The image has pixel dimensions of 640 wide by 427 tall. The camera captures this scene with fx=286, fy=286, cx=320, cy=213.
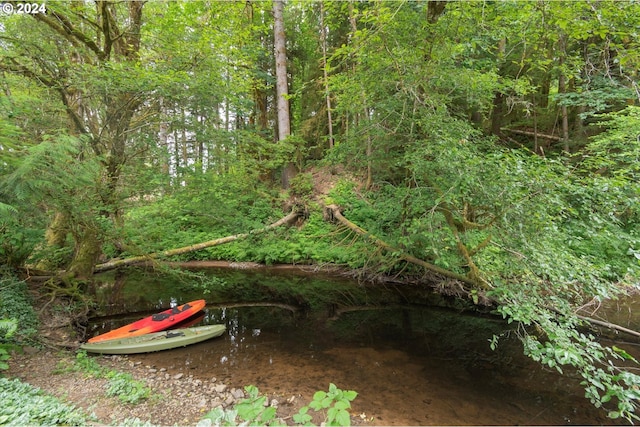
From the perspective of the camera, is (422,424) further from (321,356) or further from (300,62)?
(300,62)

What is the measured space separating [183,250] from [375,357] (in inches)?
315

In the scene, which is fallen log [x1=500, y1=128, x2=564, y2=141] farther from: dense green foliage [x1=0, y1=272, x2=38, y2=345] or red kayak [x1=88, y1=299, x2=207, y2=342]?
dense green foliage [x1=0, y1=272, x2=38, y2=345]

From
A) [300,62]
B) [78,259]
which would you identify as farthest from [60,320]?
[300,62]

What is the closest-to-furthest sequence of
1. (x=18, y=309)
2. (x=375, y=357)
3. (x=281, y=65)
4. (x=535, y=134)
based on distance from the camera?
(x=18, y=309)
(x=375, y=357)
(x=535, y=134)
(x=281, y=65)

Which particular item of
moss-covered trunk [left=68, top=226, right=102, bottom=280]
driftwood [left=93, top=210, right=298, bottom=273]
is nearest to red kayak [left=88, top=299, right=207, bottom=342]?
driftwood [left=93, top=210, right=298, bottom=273]

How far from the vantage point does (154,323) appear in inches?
247

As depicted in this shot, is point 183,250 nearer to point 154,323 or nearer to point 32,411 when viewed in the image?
point 154,323

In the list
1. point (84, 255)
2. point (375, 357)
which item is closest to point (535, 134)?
point (375, 357)

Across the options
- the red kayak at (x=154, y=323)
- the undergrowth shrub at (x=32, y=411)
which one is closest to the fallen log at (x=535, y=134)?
the red kayak at (x=154, y=323)

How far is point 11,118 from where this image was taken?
14.1 feet

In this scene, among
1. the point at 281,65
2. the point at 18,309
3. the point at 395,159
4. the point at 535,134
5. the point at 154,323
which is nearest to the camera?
the point at 18,309

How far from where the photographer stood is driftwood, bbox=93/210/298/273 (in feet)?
26.3

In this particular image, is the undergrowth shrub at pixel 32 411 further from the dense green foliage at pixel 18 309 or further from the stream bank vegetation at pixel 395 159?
the dense green foliage at pixel 18 309

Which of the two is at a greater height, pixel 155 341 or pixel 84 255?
pixel 84 255
